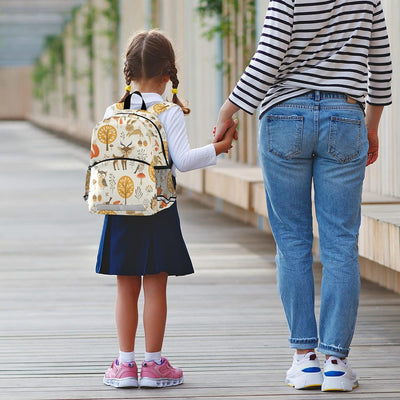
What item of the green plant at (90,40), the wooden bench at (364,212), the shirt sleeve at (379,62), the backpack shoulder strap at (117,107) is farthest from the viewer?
the green plant at (90,40)

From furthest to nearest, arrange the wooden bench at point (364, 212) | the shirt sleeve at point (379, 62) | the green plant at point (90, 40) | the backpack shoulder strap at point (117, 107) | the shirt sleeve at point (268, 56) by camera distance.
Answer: the green plant at point (90, 40) < the wooden bench at point (364, 212) < the backpack shoulder strap at point (117, 107) < the shirt sleeve at point (379, 62) < the shirt sleeve at point (268, 56)

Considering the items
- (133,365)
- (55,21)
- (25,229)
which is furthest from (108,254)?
(55,21)

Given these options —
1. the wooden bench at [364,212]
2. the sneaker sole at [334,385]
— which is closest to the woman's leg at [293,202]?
the sneaker sole at [334,385]

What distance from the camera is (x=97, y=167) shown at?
2.81 metres

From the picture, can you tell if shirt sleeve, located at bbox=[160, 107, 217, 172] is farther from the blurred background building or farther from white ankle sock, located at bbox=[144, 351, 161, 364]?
white ankle sock, located at bbox=[144, 351, 161, 364]

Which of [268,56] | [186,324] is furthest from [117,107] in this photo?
[186,324]

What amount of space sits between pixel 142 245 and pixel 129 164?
24 cm

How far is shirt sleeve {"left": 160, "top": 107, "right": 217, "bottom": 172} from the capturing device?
9.13ft

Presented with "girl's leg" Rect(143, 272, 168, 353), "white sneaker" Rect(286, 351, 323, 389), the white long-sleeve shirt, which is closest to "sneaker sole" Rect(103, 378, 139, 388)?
"girl's leg" Rect(143, 272, 168, 353)

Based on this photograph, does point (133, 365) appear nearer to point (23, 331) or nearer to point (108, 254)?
point (108, 254)

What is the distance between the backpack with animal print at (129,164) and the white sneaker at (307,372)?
591 millimetres

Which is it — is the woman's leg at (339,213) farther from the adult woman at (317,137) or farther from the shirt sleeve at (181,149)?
the shirt sleeve at (181,149)

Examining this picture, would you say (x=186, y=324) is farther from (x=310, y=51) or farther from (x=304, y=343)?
(x=310, y=51)

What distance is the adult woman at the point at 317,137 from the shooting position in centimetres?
268
